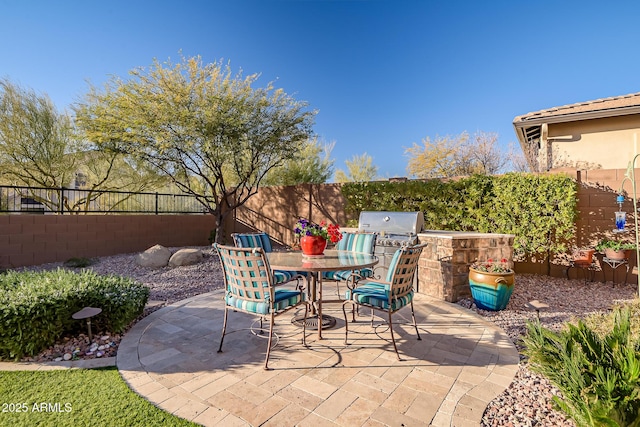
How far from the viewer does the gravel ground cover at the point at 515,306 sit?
1999 millimetres

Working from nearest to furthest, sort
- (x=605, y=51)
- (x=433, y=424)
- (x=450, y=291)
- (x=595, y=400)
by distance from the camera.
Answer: (x=595, y=400) → (x=433, y=424) → (x=450, y=291) → (x=605, y=51)

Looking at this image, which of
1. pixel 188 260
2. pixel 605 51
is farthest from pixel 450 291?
pixel 605 51

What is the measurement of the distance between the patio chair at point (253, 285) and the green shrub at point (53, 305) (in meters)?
1.29

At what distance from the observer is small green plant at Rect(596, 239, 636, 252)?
16.3 feet

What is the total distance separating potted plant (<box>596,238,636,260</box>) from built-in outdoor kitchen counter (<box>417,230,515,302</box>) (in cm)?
184

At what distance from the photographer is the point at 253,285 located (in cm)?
276

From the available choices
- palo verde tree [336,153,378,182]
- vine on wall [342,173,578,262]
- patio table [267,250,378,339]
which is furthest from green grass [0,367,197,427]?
palo verde tree [336,153,378,182]

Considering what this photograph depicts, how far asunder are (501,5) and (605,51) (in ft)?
11.9

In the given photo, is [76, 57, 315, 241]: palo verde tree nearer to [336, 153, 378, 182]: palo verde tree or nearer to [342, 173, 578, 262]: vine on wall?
[342, 173, 578, 262]: vine on wall

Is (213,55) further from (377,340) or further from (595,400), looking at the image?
(595,400)

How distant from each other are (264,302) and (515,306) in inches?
142

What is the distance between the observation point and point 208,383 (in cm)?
232

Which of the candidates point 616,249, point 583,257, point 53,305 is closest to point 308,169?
point 583,257

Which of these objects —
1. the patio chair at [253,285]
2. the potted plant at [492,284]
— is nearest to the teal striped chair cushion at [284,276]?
the patio chair at [253,285]
